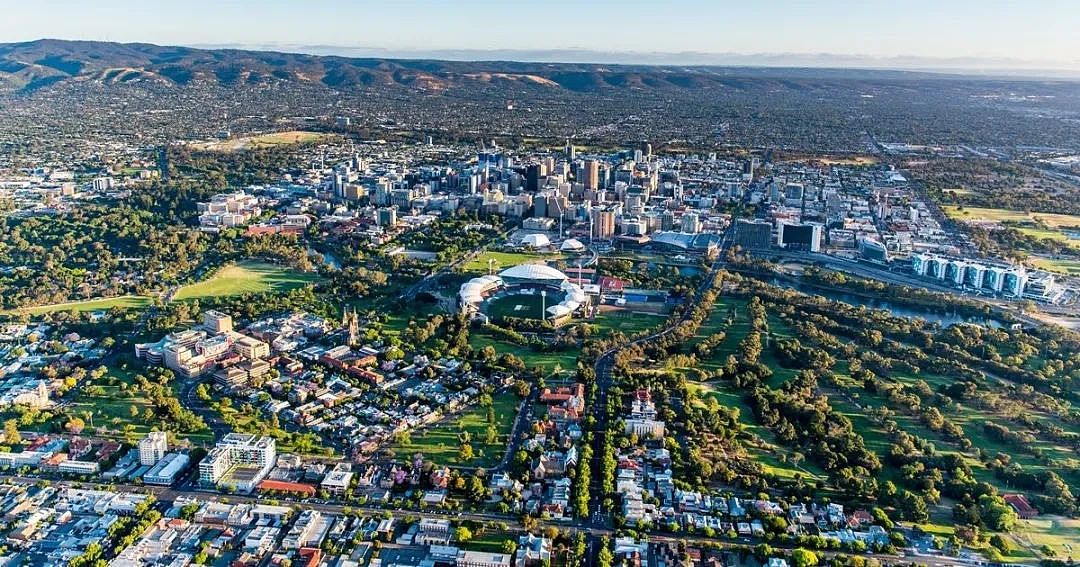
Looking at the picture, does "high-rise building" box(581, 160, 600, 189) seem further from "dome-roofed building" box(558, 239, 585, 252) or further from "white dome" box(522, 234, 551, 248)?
"dome-roofed building" box(558, 239, 585, 252)

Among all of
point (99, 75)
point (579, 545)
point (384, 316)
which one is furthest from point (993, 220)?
point (99, 75)

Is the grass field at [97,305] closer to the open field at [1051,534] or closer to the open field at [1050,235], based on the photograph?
the open field at [1051,534]

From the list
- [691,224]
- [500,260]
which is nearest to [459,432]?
[500,260]

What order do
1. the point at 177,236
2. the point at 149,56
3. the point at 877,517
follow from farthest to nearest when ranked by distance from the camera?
the point at 149,56 < the point at 177,236 < the point at 877,517

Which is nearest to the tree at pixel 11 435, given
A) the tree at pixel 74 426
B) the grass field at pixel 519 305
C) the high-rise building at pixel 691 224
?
the tree at pixel 74 426

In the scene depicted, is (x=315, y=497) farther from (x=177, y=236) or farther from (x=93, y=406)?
(x=177, y=236)

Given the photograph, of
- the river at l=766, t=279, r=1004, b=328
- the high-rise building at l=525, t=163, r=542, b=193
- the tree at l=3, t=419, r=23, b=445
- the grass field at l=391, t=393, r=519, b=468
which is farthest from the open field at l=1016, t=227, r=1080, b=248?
the tree at l=3, t=419, r=23, b=445
